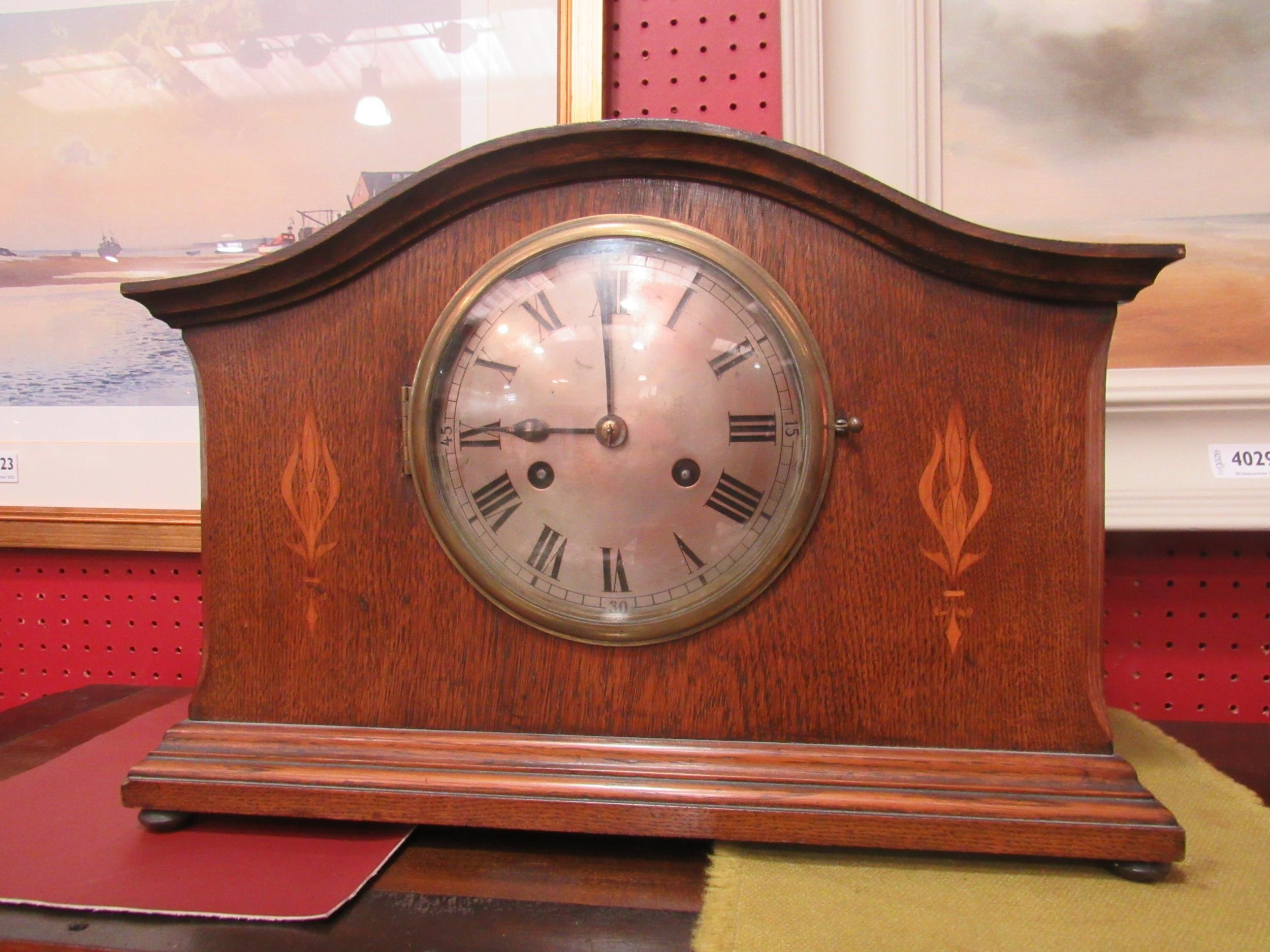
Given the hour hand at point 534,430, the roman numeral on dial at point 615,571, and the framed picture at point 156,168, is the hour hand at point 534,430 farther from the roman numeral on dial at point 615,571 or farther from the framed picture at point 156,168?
the framed picture at point 156,168

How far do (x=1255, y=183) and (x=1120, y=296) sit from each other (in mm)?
657

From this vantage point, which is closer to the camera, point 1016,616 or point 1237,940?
point 1237,940

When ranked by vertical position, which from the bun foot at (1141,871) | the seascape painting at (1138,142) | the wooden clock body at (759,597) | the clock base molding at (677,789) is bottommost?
the bun foot at (1141,871)

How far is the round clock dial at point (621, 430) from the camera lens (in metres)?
0.74

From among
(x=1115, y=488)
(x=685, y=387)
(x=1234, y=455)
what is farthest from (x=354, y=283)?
(x=1234, y=455)

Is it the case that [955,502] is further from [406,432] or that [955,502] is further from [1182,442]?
[1182,442]

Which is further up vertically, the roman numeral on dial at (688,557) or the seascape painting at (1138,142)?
the seascape painting at (1138,142)

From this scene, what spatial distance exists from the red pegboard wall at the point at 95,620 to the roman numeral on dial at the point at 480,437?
82 centimetres

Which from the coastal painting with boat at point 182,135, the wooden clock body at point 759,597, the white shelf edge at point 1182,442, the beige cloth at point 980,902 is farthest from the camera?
the coastal painting with boat at point 182,135

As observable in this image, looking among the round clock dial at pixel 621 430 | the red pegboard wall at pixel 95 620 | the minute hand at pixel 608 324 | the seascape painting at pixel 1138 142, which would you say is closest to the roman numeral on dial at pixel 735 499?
the round clock dial at pixel 621 430

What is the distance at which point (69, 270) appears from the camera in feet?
4.54

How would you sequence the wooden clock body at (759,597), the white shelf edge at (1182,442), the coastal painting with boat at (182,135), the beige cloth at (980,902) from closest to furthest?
the beige cloth at (980,902) < the wooden clock body at (759,597) < the white shelf edge at (1182,442) < the coastal painting with boat at (182,135)

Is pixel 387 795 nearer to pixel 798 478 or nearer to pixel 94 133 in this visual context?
pixel 798 478

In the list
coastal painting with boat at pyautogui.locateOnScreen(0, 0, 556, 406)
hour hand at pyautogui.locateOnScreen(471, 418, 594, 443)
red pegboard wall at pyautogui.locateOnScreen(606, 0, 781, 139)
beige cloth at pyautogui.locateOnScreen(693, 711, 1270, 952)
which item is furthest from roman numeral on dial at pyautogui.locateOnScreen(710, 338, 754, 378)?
coastal painting with boat at pyautogui.locateOnScreen(0, 0, 556, 406)
